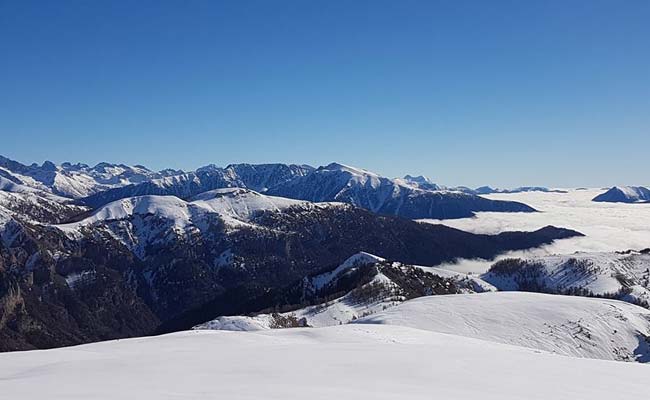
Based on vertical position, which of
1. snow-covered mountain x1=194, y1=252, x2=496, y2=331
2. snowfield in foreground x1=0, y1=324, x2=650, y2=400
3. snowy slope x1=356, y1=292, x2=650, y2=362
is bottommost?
snow-covered mountain x1=194, y1=252, x2=496, y2=331

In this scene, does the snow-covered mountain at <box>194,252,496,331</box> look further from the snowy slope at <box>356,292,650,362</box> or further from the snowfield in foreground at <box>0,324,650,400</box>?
the snowfield in foreground at <box>0,324,650,400</box>

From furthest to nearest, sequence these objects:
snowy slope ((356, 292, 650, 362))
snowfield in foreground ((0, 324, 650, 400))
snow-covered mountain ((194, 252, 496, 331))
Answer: snow-covered mountain ((194, 252, 496, 331)), snowy slope ((356, 292, 650, 362)), snowfield in foreground ((0, 324, 650, 400))

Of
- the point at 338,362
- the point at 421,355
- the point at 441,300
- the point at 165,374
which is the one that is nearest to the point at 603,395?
the point at 421,355

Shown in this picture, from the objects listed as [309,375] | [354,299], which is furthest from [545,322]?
[354,299]

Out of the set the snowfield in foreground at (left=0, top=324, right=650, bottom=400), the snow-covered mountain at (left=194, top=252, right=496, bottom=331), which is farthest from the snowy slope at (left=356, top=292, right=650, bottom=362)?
the snow-covered mountain at (left=194, top=252, right=496, bottom=331)

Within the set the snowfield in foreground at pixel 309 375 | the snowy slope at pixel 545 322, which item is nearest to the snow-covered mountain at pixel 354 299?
the snowy slope at pixel 545 322

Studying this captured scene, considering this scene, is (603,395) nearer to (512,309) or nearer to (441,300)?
(512,309)

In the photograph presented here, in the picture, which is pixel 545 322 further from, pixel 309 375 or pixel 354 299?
pixel 354 299
